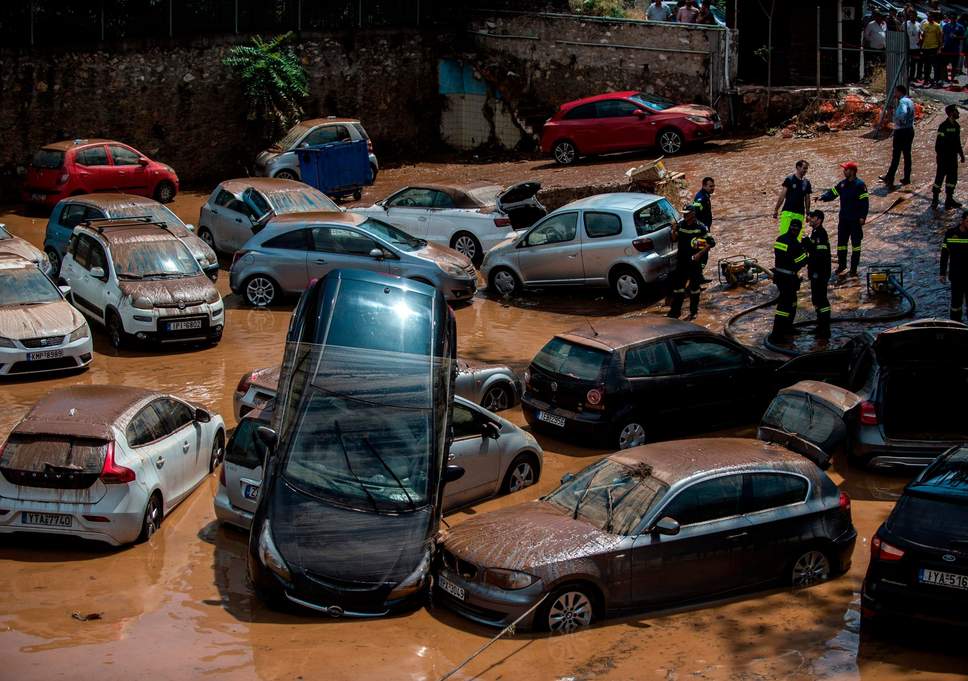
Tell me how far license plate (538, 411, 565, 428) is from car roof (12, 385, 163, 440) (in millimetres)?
4433

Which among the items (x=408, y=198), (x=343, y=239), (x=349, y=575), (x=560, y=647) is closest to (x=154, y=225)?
(x=343, y=239)

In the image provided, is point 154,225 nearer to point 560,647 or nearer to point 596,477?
point 596,477

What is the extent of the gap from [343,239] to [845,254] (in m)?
8.31

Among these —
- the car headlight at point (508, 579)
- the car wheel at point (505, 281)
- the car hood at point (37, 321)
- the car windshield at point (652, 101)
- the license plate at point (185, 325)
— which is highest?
the car windshield at point (652, 101)

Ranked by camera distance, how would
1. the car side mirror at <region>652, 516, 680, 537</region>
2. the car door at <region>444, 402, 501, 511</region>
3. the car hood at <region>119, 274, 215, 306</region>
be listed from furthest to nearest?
1. the car hood at <region>119, 274, 215, 306</region>
2. the car door at <region>444, 402, 501, 511</region>
3. the car side mirror at <region>652, 516, 680, 537</region>

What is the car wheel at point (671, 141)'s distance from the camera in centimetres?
2762

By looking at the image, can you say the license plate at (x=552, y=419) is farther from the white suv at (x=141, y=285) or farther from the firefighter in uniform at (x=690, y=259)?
the white suv at (x=141, y=285)

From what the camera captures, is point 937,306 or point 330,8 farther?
point 330,8

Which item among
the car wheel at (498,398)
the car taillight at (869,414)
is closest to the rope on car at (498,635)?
the car taillight at (869,414)

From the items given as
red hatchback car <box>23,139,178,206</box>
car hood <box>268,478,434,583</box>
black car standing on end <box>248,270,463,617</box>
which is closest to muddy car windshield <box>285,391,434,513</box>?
black car standing on end <box>248,270,463,617</box>

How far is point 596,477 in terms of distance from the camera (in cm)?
1074

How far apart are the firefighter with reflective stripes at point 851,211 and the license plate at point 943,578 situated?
989cm

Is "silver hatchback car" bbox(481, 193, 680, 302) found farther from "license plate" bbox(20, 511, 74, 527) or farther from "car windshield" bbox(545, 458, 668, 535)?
"license plate" bbox(20, 511, 74, 527)

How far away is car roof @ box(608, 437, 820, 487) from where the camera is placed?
10.3m
